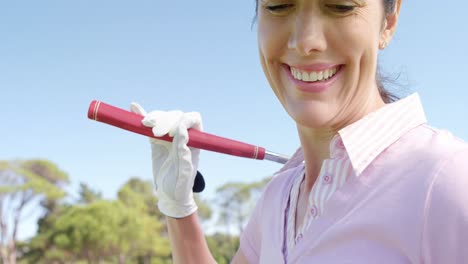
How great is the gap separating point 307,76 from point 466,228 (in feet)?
1.45

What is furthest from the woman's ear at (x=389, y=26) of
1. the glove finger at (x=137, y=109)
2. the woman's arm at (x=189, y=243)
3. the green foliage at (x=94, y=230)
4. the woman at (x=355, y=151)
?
the green foliage at (x=94, y=230)

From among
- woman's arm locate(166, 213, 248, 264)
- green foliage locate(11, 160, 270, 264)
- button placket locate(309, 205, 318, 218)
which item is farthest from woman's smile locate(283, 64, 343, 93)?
green foliage locate(11, 160, 270, 264)

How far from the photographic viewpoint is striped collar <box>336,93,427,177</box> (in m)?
1.13

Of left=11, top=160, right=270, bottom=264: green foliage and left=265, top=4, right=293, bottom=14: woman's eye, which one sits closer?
left=265, top=4, right=293, bottom=14: woman's eye

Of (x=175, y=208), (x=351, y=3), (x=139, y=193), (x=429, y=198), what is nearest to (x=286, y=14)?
(x=351, y=3)

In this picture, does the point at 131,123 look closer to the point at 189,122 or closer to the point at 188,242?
the point at 189,122

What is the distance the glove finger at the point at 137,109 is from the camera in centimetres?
Result: 201

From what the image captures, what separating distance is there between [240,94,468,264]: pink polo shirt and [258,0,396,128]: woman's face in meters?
0.07

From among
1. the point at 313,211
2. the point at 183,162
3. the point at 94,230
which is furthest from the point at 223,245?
the point at 313,211

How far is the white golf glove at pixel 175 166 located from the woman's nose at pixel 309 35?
0.83 meters

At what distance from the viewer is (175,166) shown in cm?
188

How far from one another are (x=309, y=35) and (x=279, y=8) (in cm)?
11

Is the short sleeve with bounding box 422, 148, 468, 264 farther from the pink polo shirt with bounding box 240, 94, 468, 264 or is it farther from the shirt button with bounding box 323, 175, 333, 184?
the shirt button with bounding box 323, 175, 333, 184

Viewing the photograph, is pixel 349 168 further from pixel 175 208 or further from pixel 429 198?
pixel 175 208
